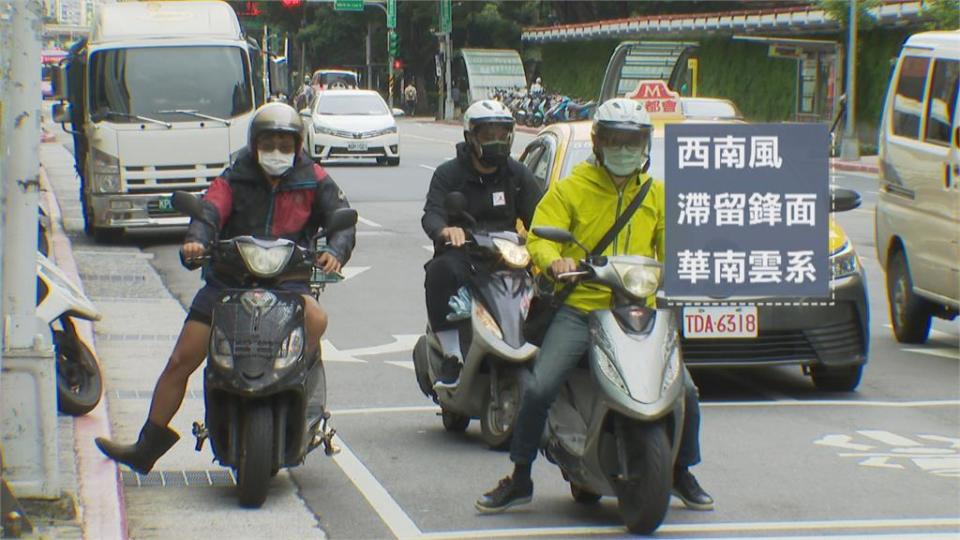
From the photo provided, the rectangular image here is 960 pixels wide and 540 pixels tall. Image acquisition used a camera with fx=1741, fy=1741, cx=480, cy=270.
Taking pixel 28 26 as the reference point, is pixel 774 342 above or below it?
below

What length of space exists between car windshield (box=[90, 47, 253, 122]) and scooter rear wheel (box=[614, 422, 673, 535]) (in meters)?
14.1

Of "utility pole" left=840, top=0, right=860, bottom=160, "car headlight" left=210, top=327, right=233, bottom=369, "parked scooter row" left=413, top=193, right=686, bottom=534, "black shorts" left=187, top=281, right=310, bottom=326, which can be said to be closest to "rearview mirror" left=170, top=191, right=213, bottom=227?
"black shorts" left=187, top=281, right=310, bottom=326

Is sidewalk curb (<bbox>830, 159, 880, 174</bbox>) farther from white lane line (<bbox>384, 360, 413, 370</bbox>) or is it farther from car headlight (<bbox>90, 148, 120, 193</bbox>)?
white lane line (<bbox>384, 360, 413, 370</bbox>)

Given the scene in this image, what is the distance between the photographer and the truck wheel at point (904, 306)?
41.7 feet

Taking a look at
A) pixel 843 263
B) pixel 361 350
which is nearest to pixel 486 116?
pixel 843 263

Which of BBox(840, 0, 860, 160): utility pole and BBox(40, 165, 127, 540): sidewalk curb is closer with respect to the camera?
BBox(40, 165, 127, 540): sidewalk curb

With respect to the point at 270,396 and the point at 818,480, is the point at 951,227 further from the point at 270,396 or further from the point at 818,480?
the point at 270,396

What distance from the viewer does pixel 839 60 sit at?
44344 millimetres

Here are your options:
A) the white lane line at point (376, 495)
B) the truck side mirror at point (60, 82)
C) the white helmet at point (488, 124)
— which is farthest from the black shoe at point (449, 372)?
the truck side mirror at point (60, 82)

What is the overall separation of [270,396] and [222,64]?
13464mm

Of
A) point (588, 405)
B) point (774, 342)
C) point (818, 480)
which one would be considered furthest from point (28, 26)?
point (774, 342)

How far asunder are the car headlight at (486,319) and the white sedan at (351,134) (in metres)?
25.6

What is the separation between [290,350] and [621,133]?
1.67m

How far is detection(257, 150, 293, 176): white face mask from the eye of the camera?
7758mm
